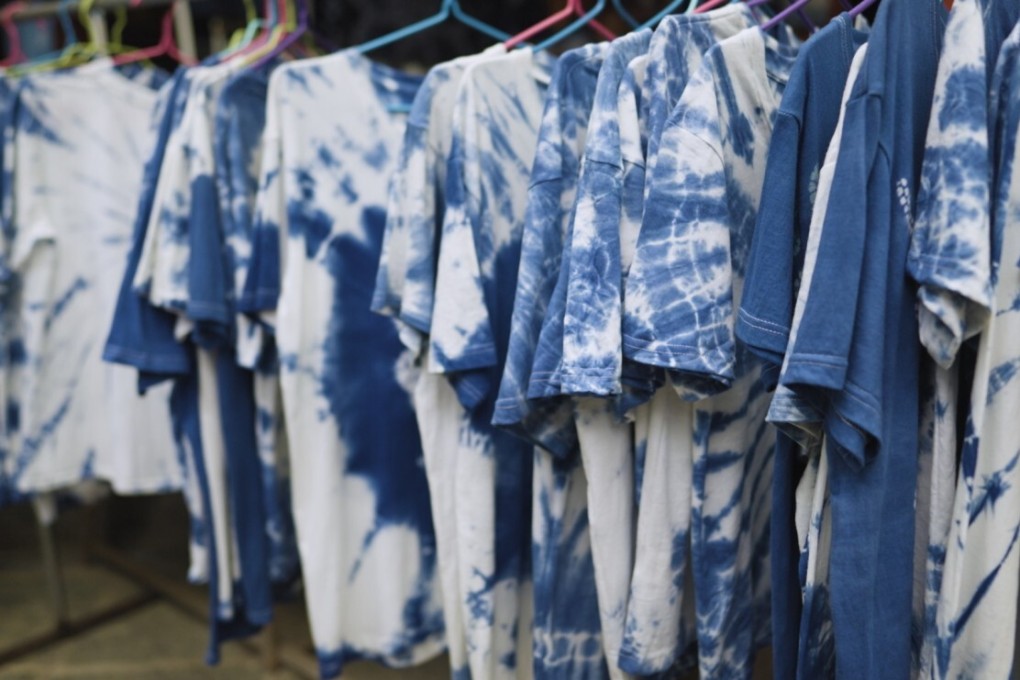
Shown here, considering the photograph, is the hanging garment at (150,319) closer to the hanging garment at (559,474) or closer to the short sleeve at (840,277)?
the hanging garment at (559,474)

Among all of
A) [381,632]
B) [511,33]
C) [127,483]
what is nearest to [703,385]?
[381,632]

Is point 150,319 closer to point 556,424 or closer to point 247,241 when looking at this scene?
point 247,241

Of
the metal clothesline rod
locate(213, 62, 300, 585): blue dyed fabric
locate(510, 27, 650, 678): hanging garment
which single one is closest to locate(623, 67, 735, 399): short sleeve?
locate(510, 27, 650, 678): hanging garment

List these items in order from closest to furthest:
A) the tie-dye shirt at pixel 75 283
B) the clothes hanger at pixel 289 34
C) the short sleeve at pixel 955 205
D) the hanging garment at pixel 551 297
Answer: the short sleeve at pixel 955 205 → the hanging garment at pixel 551 297 → the clothes hanger at pixel 289 34 → the tie-dye shirt at pixel 75 283

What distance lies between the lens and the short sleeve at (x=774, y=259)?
754 millimetres

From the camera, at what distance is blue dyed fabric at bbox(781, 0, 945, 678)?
698 mm

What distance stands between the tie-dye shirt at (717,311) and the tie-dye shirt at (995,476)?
0.75 ft

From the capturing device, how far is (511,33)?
154 centimetres

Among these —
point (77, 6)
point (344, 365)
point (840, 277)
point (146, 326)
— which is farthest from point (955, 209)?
point (77, 6)

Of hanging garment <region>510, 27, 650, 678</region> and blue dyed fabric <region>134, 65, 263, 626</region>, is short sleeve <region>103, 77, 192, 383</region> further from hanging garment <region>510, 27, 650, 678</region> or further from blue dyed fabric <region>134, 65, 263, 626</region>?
hanging garment <region>510, 27, 650, 678</region>

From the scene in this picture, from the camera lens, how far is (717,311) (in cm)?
83

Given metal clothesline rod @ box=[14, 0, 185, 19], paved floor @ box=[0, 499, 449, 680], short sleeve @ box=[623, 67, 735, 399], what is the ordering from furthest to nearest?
paved floor @ box=[0, 499, 449, 680]
metal clothesline rod @ box=[14, 0, 185, 19]
short sleeve @ box=[623, 67, 735, 399]

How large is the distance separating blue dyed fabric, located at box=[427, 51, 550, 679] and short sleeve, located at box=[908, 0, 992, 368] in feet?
1.59

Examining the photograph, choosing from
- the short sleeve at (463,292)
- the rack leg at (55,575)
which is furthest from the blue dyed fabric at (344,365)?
the rack leg at (55,575)
